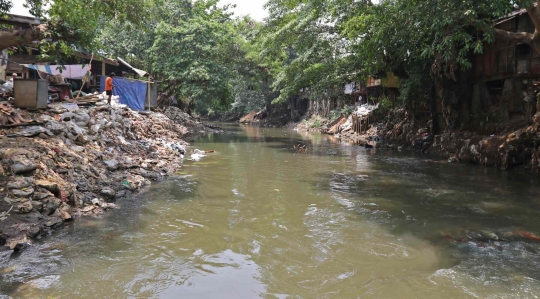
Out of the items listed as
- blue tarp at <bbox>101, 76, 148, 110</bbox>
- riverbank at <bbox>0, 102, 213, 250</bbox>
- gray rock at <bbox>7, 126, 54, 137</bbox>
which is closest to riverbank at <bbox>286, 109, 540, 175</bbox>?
riverbank at <bbox>0, 102, 213, 250</bbox>

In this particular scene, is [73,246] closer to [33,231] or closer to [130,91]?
[33,231]

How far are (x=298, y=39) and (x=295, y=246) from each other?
17734mm

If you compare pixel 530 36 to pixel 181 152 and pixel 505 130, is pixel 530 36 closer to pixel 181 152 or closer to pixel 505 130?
pixel 505 130

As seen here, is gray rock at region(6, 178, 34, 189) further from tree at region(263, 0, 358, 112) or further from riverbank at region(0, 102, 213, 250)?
tree at region(263, 0, 358, 112)

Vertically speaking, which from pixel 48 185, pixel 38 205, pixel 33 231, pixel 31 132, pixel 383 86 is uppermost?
pixel 383 86

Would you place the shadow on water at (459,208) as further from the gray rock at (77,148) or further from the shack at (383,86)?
the shack at (383,86)

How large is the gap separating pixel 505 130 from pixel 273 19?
14.5 meters

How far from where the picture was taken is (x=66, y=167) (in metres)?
8.18

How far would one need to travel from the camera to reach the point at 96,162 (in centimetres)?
963

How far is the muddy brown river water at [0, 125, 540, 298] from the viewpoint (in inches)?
180

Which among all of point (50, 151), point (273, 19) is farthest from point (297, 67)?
point (50, 151)

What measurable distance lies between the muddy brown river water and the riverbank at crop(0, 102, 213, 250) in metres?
0.42

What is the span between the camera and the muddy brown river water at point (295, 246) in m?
4.57

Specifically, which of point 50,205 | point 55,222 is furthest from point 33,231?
point 50,205
